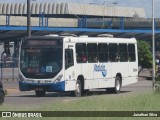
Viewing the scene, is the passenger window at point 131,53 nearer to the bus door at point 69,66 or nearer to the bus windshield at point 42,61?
the bus door at point 69,66

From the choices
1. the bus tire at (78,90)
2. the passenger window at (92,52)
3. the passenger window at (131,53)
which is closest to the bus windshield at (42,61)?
the bus tire at (78,90)

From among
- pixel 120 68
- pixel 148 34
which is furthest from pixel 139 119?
pixel 148 34

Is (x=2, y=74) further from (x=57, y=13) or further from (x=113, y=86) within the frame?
(x=57, y=13)

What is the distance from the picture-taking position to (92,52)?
30984 mm

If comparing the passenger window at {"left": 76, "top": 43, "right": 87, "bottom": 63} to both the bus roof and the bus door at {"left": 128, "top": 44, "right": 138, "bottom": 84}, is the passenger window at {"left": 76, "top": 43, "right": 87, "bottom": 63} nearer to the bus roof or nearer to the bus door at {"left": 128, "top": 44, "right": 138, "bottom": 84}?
the bus roof

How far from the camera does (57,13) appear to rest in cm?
11131

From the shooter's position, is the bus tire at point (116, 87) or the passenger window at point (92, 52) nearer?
the passenger window at point (92, 52)

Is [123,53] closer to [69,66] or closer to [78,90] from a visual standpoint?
[78,90]

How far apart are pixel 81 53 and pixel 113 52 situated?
318 centimetres

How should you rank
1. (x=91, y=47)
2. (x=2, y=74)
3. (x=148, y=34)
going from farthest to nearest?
(x=148, y=34), (x=2, y=74), (x=91, y=47)

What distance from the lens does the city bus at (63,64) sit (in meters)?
28.9

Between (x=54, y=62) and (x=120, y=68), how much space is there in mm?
5543

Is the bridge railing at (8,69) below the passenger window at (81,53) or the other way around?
below

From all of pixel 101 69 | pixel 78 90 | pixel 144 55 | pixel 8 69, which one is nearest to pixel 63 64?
pixel 78 90
